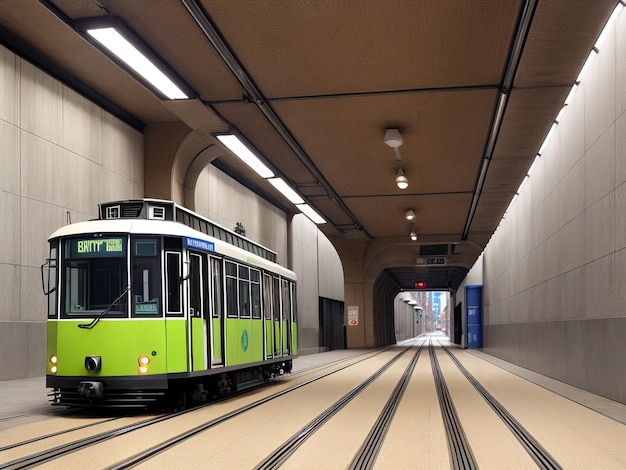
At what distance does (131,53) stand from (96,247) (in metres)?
2.99

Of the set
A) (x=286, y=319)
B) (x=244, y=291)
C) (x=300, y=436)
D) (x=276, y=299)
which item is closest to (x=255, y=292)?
(x=244, y=291)

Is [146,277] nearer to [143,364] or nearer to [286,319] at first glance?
[143,364]

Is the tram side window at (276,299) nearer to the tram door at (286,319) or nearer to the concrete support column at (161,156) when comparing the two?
the tram door at (286,319)

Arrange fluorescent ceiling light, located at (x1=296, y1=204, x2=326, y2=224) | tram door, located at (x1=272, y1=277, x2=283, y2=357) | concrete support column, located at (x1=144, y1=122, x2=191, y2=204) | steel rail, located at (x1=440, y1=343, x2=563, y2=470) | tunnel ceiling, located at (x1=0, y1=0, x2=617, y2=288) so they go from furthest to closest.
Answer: fluorescent ceiling light, located at (x1=296, y1=204, x2=326, y2=224)
concrete support column, located at (x1=144, y1=122, x2=191, y2=204)
tram door, located at (x1=272, y1=277, x2=283, y2=357)
tunnel ceiling, located at (x1=0, y1=0, x2=617, y2=288)
steel rail, located at (x1=440, y1=343, x2=563, y2=470)

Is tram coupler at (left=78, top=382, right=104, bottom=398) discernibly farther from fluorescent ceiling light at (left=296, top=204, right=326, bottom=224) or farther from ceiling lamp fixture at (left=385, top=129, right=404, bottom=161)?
fluorescent ceiling light at (left=296, top=204, right=326, bottom=224)

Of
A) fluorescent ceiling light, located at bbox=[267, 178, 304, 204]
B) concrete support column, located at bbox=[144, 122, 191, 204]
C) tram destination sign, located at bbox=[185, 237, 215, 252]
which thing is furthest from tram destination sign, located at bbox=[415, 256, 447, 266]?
tram destination sign, located at bbox=[185, 237, 215, 252]

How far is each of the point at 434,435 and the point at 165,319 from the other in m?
4.70

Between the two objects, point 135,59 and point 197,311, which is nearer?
point 135,59

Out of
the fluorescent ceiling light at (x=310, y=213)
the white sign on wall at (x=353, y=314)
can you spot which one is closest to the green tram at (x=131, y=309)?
the fluorescent ceiling light at (x=310, y=213)

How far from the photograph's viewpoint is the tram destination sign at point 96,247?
12.4 m

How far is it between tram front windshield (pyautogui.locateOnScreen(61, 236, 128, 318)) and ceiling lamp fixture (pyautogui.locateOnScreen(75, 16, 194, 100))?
8.32 feet

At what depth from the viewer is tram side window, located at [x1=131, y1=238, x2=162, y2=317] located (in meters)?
12.3

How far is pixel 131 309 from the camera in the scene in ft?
40.0

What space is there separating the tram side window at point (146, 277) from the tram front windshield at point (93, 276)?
16 centimetres
